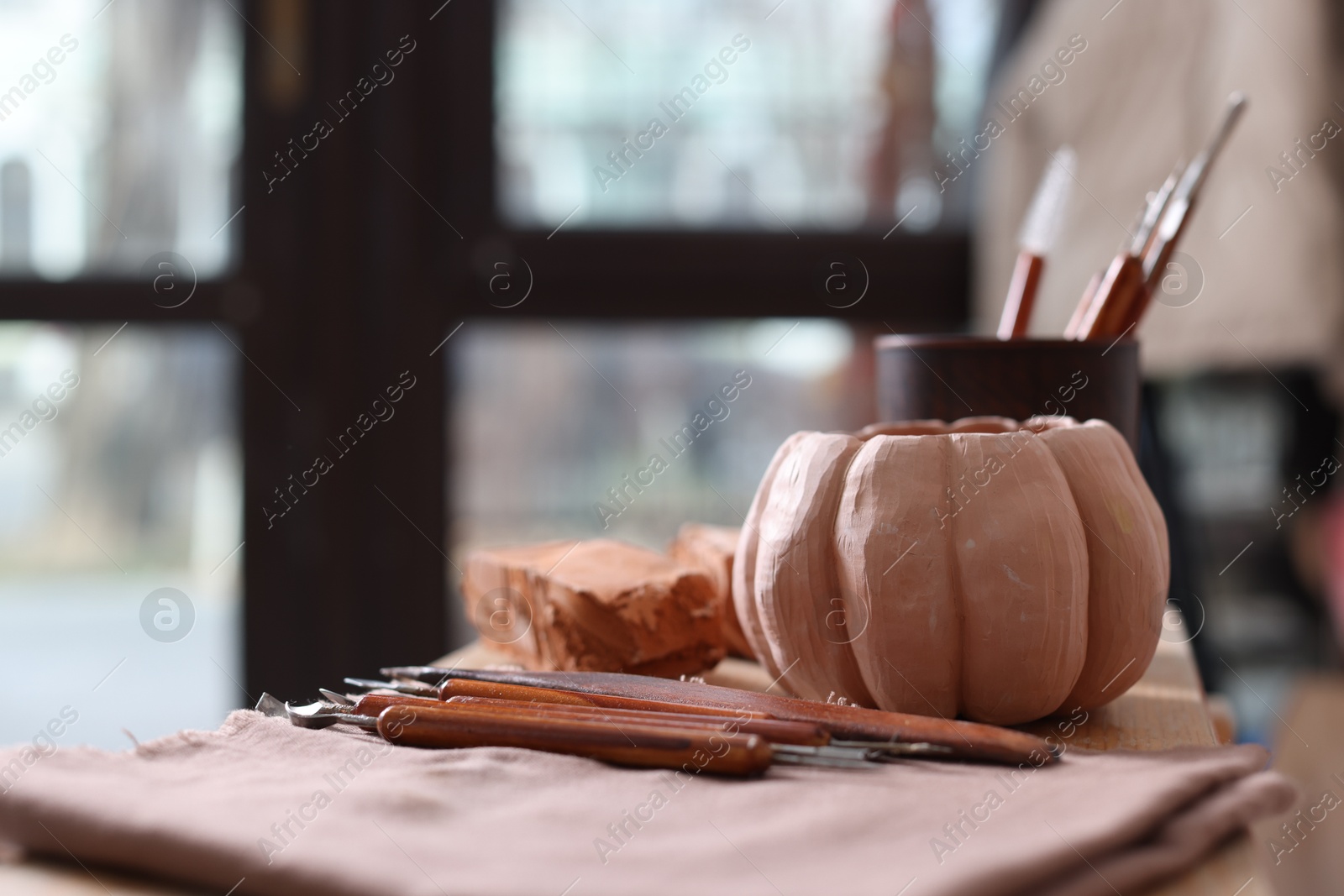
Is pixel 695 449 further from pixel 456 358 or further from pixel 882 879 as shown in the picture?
pixel 882 879

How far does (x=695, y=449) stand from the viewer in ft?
6.46

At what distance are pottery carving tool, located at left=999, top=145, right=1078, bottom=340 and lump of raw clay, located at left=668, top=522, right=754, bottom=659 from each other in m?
0.26

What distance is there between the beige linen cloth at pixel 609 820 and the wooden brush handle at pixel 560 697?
57 millimetres

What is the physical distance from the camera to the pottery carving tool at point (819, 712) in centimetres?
48

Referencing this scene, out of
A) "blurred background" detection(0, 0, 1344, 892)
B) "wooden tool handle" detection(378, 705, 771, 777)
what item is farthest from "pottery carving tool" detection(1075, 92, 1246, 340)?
"blurred background" detection(0, 0, 1344, 892)

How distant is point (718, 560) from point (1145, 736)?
27 centimetres

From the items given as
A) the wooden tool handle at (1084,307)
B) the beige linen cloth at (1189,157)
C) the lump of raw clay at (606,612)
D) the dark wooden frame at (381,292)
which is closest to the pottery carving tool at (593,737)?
the lump of raw clay at (606,612)

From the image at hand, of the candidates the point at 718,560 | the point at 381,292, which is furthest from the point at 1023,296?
the point at 381,292

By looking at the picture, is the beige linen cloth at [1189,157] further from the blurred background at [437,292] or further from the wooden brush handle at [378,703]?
the wooden brush handle at [378,703]

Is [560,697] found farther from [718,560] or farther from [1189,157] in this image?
[1189,157]

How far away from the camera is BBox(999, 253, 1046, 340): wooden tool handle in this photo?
824 millimetres

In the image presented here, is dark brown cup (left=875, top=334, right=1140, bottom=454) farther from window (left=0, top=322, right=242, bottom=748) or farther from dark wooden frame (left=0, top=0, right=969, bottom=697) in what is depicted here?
window (left=0, top=322, right=242, bottom=748)

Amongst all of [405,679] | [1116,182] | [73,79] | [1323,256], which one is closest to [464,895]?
[405,679]

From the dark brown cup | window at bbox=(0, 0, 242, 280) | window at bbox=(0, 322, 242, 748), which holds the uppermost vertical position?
window at bbox=(0, 0, 242, 280)
